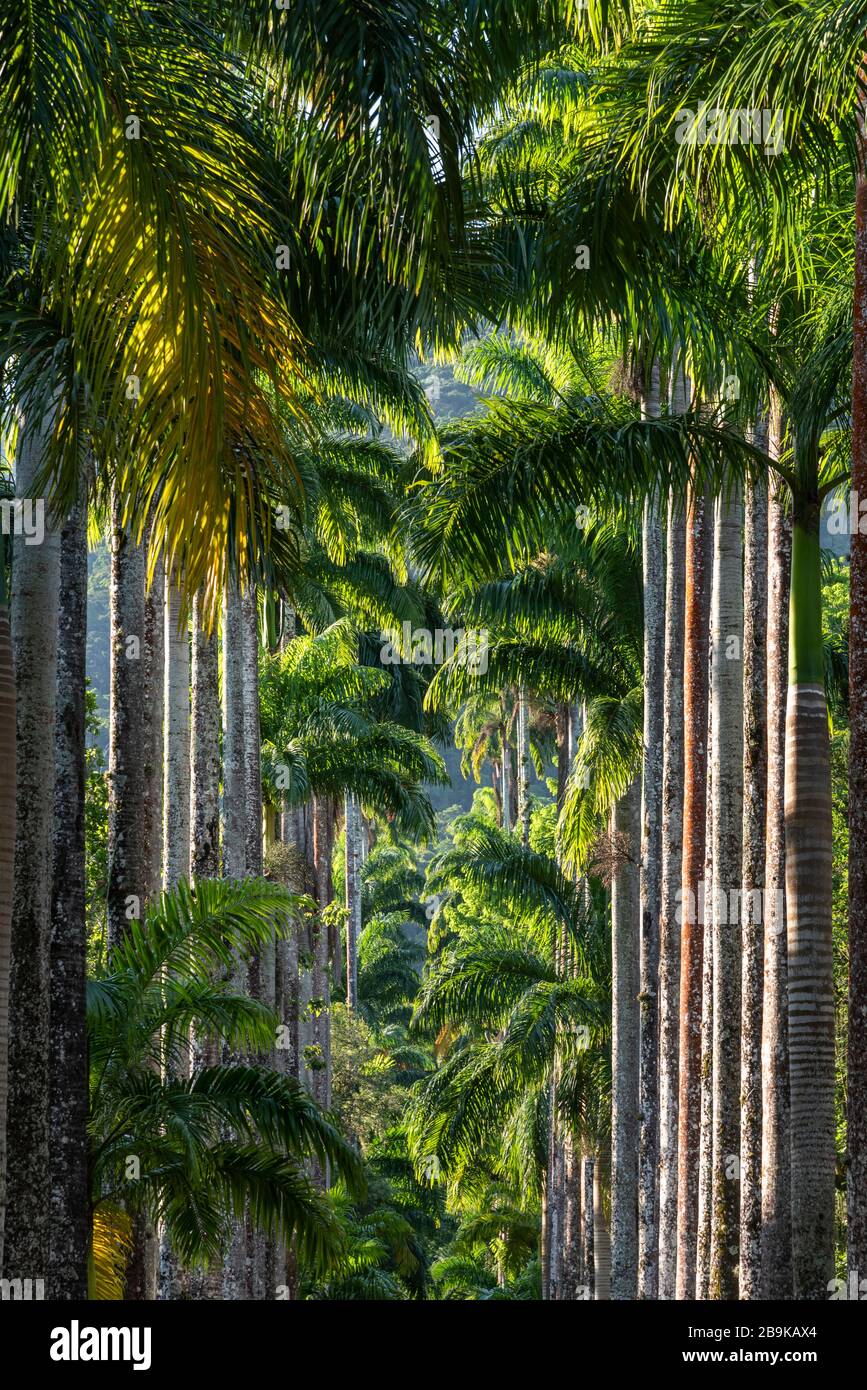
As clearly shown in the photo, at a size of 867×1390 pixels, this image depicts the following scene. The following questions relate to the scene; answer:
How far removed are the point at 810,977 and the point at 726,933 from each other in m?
Answer: 4.68

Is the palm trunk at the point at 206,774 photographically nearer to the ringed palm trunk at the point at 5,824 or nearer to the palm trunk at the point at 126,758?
the palm trunk at the point at 126,758

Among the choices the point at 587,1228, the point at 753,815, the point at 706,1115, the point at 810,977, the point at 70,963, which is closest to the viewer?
the point at 810,977

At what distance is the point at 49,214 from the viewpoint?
23.9ft

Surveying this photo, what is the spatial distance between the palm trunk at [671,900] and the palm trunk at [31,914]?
9431 millimetres

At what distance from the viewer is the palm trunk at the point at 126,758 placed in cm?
1249

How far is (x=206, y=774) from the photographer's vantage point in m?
18.0

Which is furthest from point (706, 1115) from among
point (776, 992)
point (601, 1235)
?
point (601, 1235)

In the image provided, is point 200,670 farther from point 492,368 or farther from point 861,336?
point 861,336

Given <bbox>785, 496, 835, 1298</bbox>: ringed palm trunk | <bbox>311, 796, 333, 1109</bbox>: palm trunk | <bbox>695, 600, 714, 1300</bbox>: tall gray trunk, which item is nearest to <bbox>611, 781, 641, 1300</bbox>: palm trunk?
<bbox>695, 600, 714, 1300</bbox>: tall gray trunk

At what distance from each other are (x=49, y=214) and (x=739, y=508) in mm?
9322

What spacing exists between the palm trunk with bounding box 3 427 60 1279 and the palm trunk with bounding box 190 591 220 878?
8067 millimetres

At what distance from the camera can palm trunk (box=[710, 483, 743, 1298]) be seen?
46.0 feet

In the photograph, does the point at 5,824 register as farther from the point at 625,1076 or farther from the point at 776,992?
the point at 625,1076

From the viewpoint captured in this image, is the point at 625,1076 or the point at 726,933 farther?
the point at 625,1076
